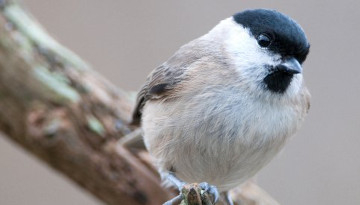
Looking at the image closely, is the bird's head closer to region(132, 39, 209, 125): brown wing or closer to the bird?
the bird

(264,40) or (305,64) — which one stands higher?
(305,64)

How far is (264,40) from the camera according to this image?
1.90m

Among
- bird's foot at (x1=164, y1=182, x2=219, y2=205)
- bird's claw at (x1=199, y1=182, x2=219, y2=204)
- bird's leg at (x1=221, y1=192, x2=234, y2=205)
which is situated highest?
bird's leg at (x1=221, y1=192, x2=234, y2=205)

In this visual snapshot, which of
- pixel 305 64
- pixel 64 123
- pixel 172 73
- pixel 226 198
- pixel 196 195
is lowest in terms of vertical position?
pixel 196 195

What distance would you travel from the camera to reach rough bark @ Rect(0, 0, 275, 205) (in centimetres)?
239

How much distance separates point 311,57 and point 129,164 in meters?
1.49

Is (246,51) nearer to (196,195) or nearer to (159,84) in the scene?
(159,84)

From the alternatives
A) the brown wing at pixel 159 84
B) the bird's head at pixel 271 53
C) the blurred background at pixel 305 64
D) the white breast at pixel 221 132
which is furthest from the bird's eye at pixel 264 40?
the blurred background at pixel 305 64

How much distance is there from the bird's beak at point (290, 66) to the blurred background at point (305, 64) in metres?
1.30

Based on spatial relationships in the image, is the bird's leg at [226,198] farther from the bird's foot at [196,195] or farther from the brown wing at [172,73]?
the bird's foot at [196,195]

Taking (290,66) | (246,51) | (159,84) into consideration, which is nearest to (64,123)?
(159,84)

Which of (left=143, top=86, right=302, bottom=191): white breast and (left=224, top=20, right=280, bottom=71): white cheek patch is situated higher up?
(left=224, top=20, right=280, bottom=71): white cheek patch

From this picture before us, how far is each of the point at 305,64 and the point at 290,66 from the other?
155 centimetres

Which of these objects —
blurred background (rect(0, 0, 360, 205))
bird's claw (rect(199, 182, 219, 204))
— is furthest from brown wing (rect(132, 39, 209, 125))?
blurred background (rect(0, 0, 360, 205))
